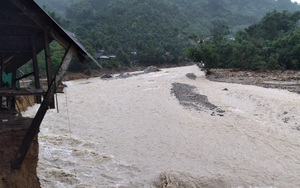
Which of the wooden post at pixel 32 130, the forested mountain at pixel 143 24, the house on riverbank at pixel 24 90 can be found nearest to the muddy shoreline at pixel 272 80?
the house on riverbank at pixel 24 90

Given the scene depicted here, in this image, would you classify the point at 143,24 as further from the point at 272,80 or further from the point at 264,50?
the point at 272,80

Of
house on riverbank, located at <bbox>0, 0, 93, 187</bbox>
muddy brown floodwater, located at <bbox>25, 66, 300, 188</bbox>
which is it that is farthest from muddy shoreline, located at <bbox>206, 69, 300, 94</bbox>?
house on riverbank, located at <bbox>0, 0, 93, 187</bbox>

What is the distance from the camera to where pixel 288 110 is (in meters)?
16.2

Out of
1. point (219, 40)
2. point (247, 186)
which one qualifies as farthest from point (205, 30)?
point (247, 186)

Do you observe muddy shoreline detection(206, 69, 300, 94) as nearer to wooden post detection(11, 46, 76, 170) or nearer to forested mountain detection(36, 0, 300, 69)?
wooden post detection(11, 46, 76, 170)

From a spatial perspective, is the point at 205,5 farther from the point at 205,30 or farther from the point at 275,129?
the point at 275,129

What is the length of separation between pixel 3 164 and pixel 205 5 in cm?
11503

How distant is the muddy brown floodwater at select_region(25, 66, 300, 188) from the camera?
352 inches

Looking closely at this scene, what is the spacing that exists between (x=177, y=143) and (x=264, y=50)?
30779 millimetres

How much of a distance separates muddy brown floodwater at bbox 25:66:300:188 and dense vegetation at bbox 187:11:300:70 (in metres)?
15.2

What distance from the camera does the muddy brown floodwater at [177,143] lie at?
8953 millimetres

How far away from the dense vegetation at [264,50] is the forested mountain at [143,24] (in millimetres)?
18487

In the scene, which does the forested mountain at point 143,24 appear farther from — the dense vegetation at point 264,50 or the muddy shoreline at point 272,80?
the muddy shoreline at point 272,80

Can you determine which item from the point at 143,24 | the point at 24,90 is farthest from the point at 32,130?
the point at 143,24
